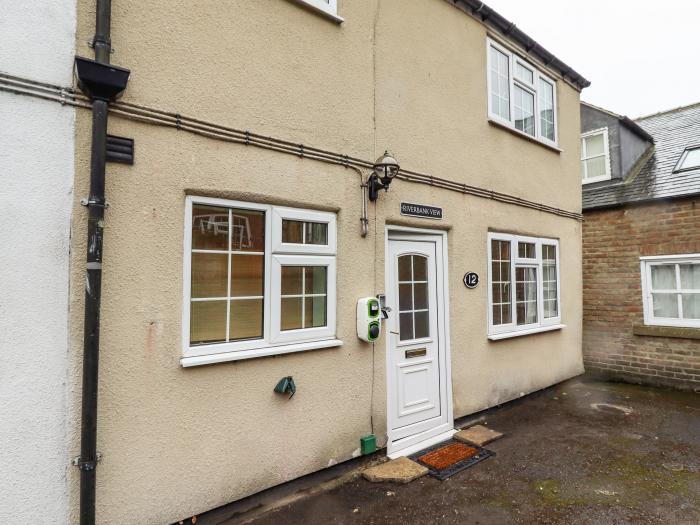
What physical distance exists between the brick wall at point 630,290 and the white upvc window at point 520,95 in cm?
245

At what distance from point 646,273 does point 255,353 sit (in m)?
8.05

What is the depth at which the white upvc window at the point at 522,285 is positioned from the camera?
6250mm

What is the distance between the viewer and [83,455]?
2.79 m

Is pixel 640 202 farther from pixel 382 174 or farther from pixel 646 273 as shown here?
pixel 382 174

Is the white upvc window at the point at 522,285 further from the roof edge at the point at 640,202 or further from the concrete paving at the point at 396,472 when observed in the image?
the concrete paving at the point at 396,472

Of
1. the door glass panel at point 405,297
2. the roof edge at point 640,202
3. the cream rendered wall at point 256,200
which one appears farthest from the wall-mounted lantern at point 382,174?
the roof edge at point 640,202

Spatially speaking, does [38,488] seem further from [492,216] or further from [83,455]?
[492,216]

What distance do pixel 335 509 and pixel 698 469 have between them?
394cm

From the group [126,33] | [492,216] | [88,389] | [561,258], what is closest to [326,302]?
[88,389]

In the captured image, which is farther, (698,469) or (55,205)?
(698,469)

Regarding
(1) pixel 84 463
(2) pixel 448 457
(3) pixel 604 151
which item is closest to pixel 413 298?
(2) pixel 448 457

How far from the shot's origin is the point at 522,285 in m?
6.82

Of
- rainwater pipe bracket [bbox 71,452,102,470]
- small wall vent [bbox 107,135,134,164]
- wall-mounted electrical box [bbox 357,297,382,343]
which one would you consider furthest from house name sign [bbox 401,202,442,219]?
rainwater pipe bracket [bbox 71,452,102,470]

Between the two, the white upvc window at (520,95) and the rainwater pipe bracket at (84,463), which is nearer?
the rainwater pipe bracket at (84,463)
